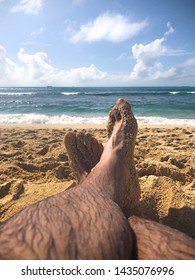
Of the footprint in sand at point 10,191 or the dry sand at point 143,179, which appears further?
the footprint in sand at point 10,191

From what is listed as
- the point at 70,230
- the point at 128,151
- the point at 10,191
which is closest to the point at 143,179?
the point at 128,151

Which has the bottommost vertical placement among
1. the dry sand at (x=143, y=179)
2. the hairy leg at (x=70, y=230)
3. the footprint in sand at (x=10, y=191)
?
the footprint in sand at (x=10, y=191)

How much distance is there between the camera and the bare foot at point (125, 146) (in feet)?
6.45

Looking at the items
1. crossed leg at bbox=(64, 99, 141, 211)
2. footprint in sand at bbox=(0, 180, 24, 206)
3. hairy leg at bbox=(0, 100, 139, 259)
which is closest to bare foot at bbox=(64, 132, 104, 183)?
crossed leg at bbox=(64, 99, 141, 211)

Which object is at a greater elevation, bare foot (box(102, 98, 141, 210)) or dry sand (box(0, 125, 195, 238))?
bare foot (box(102, 98, 141, 210))

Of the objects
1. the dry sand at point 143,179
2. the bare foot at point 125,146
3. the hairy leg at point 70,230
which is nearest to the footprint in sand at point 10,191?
the dry sand at point 143,179

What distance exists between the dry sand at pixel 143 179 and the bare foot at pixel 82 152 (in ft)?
0.94

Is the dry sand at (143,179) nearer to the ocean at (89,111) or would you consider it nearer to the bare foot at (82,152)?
the bare foot at (82,152)

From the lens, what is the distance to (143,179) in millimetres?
2510

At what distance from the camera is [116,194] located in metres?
1.70

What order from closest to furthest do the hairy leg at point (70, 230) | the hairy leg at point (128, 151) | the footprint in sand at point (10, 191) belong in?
the hairy leg at point (70, 230) < the hairy leg at point (128, 151) < the footprint in sand at point (10, 191)

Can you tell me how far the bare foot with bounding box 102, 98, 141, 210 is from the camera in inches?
77.4

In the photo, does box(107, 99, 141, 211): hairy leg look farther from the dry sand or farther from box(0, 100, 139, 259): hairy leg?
box(0, 100, 139, 259): hairy leg

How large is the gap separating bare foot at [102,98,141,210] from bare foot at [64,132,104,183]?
0.21 metres
